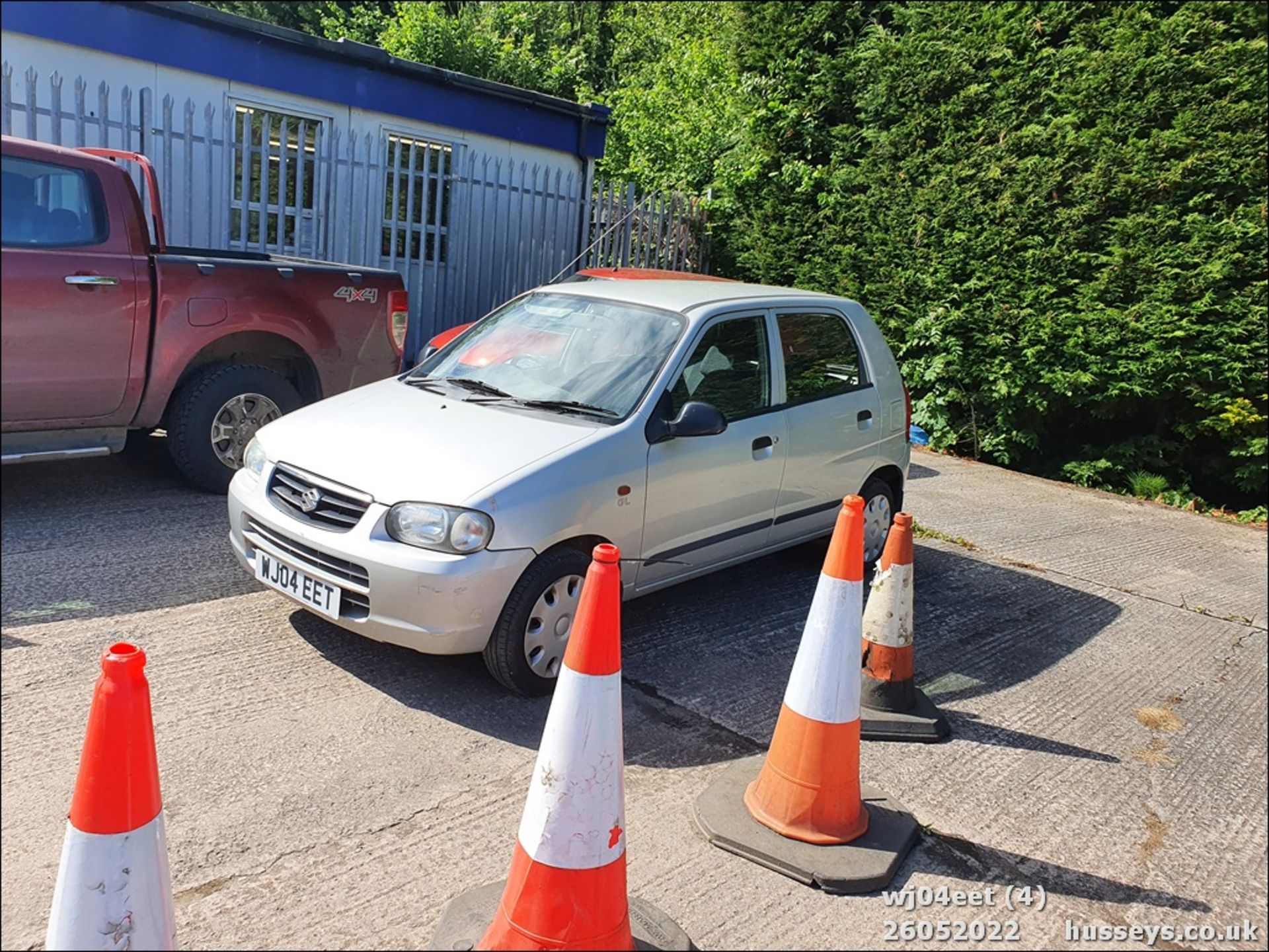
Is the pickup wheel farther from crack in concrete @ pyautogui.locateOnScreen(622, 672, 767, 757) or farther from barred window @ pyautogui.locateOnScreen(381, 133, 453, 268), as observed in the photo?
crack in concrete @ pyautogui.locateOnScreen(622, 672, 767, 757)

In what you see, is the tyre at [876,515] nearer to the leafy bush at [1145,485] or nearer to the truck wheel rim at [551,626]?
the truck wheel rim at [551,626]

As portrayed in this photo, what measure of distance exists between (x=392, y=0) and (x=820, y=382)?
350cm

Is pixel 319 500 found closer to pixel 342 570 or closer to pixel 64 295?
pixel 342 570

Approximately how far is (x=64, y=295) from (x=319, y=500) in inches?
88.7

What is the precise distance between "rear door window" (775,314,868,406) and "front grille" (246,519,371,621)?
2311 millimetres

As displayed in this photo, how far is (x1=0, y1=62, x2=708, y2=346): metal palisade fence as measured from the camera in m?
1.27

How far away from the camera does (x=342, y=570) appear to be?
3395mm

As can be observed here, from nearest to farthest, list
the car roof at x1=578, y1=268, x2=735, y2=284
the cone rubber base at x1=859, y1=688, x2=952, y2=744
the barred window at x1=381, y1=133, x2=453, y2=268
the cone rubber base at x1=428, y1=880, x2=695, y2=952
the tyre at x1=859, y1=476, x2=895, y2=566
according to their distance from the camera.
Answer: the barred window at x1=381, y1=133, x2=453, y2=268
the cone rubber base at x1=428, y1=880, x2=695, y2=952
the cone rubber base at x1=859, y1=688, x2=952, y2=744
the car roof at x1=578, y1=268, x2=735, y2=284
the tyre at x1=859, y1=476, x2=895, y2=566

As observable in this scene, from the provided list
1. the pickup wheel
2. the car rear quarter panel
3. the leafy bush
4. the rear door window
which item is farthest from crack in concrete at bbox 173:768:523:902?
the rear door window

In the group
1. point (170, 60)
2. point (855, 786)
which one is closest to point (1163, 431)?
point (855, 786)

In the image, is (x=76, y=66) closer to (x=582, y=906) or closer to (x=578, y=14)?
(x=578, y=14)

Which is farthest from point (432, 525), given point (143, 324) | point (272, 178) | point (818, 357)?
point (818, 357)

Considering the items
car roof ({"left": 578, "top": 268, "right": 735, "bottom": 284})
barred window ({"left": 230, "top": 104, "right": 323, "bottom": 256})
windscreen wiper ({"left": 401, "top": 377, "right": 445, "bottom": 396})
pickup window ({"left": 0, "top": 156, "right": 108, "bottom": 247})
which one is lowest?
windscreen wiper ({"left": 401, "top": 377, "right": 445, "bottom": 396})

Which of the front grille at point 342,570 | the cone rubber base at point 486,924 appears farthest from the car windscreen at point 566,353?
the cone rubber base at point 486,924
